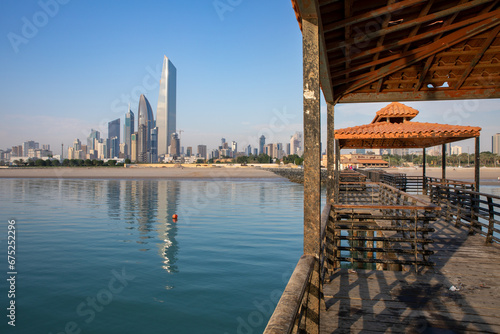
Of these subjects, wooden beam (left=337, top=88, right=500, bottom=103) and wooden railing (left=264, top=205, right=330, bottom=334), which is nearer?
wooden railing (left=264, top=205, right=330, bottom=334)

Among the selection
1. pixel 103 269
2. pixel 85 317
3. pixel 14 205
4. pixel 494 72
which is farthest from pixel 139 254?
pixel 14 205

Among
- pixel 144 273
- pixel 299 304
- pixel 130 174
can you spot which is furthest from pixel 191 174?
pixel 299 304

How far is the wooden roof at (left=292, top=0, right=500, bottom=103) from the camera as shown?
160 inches

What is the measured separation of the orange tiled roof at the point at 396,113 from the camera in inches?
490

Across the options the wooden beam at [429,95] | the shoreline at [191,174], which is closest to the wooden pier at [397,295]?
the wooden beam at [429,95]

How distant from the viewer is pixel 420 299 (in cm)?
433

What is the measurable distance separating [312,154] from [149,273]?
9.25 meters

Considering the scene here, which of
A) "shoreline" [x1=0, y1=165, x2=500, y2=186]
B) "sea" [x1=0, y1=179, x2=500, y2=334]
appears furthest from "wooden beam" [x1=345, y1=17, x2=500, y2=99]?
"shoreline" [x1=0, y1=165, x2=500, y2=186]

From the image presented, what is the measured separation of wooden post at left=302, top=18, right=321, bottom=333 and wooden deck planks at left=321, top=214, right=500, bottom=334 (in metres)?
0.58

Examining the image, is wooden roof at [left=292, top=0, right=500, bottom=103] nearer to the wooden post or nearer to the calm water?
the wooden post

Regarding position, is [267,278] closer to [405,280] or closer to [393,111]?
[405,280]

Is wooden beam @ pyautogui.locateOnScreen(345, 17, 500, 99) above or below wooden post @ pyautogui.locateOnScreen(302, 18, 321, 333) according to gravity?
above

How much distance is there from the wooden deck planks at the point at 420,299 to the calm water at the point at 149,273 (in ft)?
12.0

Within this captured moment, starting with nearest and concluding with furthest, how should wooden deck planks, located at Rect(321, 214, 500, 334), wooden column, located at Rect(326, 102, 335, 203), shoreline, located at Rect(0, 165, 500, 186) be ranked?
wooden deck planks, located at Rect(321, 214, 500, 334) < wooden column, located at Rect(326, 102, 335, 203) < shoreline, located at Rect(0, 165, 500, 186)
